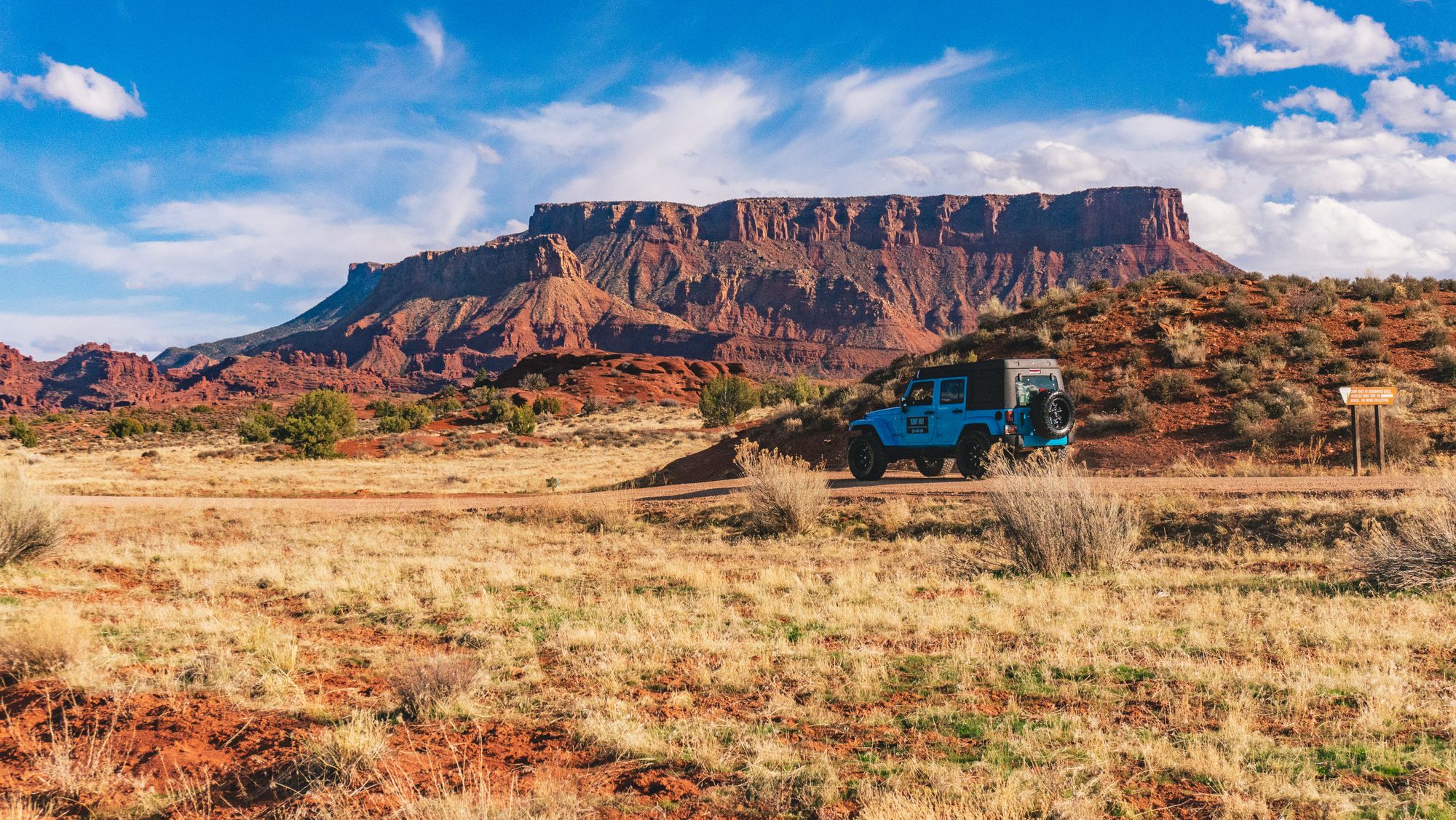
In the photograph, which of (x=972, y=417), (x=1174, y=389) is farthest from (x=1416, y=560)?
(x=1174, y=389)

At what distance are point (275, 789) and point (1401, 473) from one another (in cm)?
1983

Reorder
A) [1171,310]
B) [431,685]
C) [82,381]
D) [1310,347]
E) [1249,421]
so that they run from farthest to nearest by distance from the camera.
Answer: [82,381] → [1171,310] → [1310,347] → [1249,421] → [431,685]

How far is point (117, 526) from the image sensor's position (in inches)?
752

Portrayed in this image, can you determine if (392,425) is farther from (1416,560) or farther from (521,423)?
(1416,560)

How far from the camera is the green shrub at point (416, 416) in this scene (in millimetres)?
72000

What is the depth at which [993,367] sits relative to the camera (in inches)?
680

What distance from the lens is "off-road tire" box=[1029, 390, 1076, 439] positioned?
16.5 meters

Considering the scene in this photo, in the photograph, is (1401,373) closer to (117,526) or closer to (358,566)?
(358,566)

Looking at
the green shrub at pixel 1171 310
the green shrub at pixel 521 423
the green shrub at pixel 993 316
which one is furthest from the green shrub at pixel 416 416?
A: the green shrub at pixel 1171 310

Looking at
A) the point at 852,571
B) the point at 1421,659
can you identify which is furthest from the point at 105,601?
the point at 1421,659

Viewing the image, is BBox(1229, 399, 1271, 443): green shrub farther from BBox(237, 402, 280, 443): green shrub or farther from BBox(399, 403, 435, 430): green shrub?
BBox(399, 403, 435, 430): green shrub

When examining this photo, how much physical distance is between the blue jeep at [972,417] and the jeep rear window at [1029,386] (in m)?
0.01

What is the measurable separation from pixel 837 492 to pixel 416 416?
2521 inches

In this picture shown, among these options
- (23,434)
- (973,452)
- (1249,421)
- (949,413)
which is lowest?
(973,452)
